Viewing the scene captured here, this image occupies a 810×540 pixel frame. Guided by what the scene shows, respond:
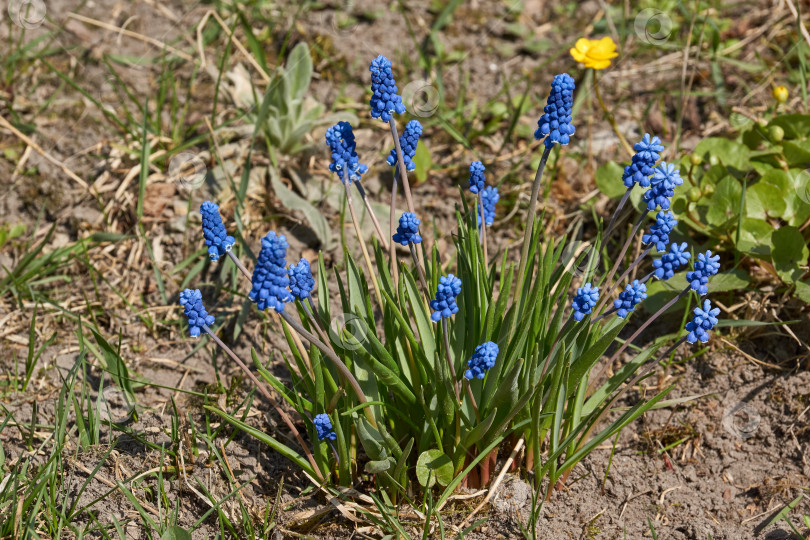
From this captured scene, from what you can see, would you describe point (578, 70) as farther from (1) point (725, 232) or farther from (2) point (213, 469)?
(2) point (213, 469)

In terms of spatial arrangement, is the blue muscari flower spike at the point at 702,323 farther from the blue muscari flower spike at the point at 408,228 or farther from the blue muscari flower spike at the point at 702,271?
the blue muscari flower spike at the point at 408,228

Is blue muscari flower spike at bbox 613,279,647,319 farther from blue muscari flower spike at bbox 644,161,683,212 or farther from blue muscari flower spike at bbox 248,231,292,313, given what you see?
blue muscari flower spike at bbox 248,231,292,313

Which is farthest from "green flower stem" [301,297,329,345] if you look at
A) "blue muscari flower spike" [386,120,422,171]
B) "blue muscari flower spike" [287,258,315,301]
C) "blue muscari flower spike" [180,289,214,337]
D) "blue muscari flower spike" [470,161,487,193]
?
"blue muscari flower spike" [470,161,487,193]

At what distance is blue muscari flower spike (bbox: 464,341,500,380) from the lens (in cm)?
216

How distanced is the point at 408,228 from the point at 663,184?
0.75 meters

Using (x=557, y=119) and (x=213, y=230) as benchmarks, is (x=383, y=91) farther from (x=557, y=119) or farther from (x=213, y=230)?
(x=213, y=230)

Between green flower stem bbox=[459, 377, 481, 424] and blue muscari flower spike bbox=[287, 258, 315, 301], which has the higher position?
blue muscari flower spike bbox=[287, 258, 315, 301]

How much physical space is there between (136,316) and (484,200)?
176 cm

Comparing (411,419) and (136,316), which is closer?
(411,419)

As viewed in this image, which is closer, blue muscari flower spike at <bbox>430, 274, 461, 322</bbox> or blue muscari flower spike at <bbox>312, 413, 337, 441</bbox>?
blue muscari flower spike at <bbox>430, 274, 461, 322</bbox>

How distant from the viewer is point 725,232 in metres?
3.39

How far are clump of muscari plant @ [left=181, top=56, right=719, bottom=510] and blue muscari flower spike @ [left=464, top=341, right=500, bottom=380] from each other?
0.04 ft

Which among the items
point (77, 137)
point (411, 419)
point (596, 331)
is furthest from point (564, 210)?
point (77, 137)

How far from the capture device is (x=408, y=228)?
2205 millimetres
